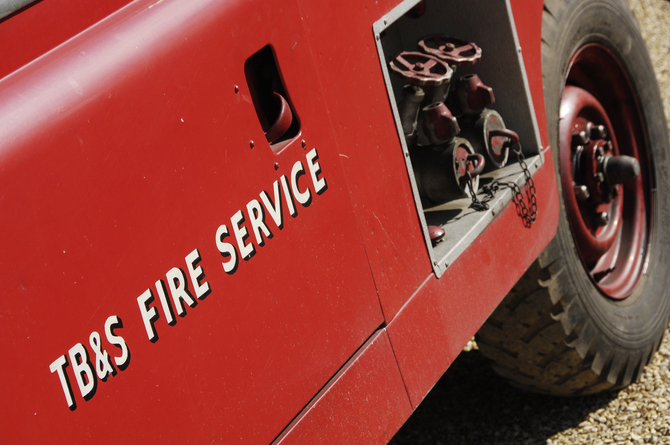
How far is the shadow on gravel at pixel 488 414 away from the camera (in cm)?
302

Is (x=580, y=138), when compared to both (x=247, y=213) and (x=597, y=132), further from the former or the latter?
(x=247, y=213)

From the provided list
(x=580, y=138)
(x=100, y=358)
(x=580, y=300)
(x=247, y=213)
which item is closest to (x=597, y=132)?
(x=580, y=138)

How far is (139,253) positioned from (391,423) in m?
0.81

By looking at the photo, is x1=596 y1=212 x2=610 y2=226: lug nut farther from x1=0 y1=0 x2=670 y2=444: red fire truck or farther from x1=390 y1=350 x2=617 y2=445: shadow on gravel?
x1=390 y1=350 x2=617 y2=445: shadow on gravel

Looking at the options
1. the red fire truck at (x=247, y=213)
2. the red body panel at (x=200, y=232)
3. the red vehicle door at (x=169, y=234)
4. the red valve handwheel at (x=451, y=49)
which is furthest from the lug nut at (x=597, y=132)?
the red vehicle door at (x=169, y=234)

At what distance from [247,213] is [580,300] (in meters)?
1.81

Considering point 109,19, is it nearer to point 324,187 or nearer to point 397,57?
point 324,187

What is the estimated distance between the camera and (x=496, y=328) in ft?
9.40

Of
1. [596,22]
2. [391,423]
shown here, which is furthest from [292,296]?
[596,22]

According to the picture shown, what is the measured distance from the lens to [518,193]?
2275 millimetres

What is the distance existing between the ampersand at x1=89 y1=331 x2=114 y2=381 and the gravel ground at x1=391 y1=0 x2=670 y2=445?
2.14m

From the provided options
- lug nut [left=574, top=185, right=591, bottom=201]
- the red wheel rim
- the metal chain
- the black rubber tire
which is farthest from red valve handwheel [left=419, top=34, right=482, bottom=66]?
lug nut [left=574, top=185, right=591, bottom=201]

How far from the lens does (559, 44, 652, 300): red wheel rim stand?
2854mm

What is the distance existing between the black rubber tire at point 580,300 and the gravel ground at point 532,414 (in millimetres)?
110
